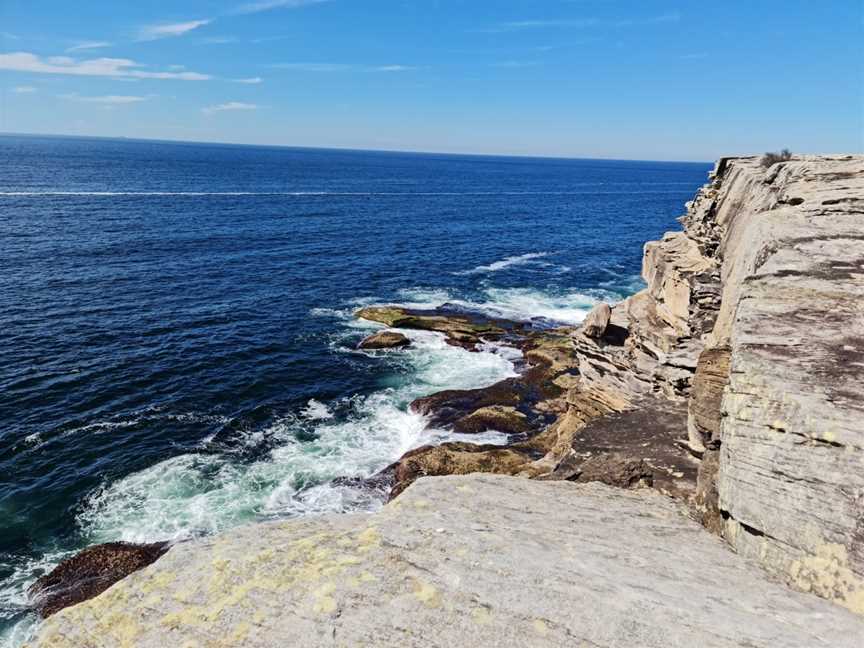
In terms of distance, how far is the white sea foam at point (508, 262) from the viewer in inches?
3175

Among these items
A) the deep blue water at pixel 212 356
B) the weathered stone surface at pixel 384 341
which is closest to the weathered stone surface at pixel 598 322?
the deep blue water at pixel 212 356

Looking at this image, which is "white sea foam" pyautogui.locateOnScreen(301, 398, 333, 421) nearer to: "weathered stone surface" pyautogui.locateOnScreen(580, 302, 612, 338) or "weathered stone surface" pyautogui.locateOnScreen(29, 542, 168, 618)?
"weathered stone surface" pyautogui.locateOnScreen(29, 542, 168, 618)

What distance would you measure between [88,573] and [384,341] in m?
31.2

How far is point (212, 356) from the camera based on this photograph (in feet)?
155

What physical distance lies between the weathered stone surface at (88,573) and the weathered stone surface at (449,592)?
1802 centimetres

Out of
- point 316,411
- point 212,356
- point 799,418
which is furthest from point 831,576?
point 212,356

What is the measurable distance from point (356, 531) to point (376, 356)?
39.7 m

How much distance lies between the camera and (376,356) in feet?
165

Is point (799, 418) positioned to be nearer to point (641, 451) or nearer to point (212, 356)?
point (641, 451)

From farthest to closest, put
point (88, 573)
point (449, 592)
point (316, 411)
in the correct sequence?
point (316, 411) → point (88, 573) → point (449, 592)

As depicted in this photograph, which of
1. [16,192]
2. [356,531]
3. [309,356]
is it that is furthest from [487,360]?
[16,192]

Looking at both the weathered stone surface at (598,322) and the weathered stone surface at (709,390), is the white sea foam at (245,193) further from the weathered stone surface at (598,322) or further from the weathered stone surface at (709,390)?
the weathered stone surface at (709,390)

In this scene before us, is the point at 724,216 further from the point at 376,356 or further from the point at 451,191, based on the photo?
the point at 451,191

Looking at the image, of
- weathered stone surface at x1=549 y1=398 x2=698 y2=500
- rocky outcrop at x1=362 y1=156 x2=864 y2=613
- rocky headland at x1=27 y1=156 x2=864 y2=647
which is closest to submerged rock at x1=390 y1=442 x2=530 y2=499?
rocky outcrop at x1=362 y1=156 x2=864 y2=613
